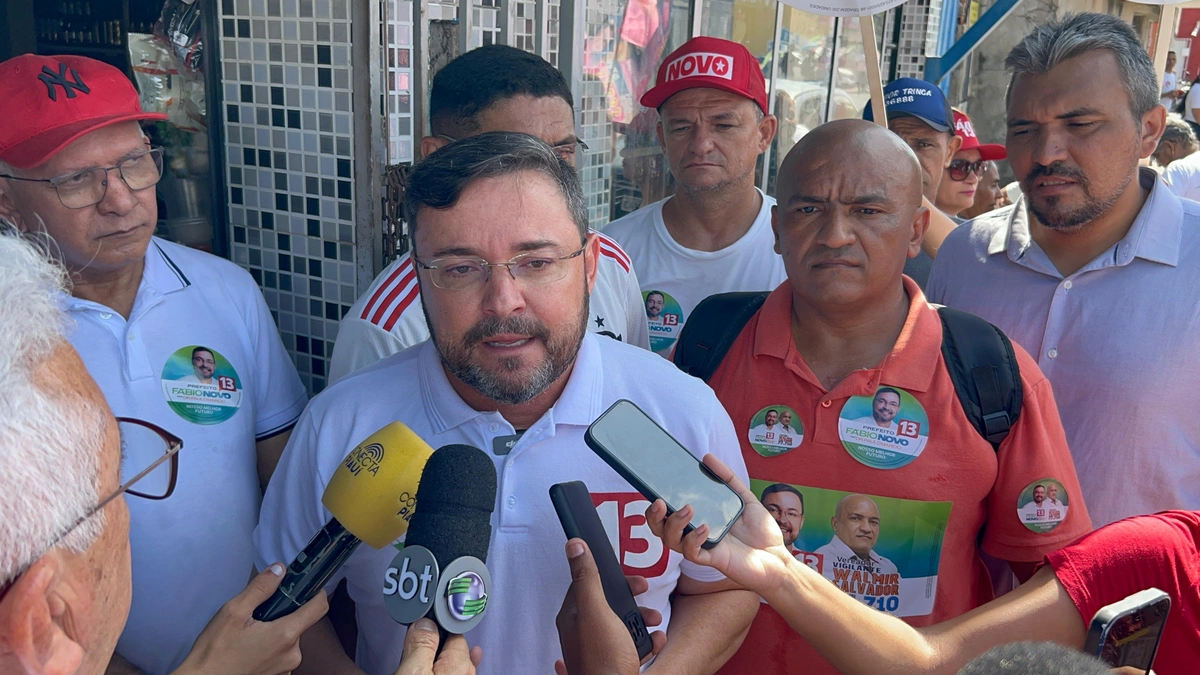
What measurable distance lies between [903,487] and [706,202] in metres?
1.56

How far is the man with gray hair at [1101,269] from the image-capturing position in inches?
100

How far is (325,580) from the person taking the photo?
1518 mm

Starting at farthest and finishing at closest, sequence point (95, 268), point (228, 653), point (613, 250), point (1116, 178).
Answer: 1. point (613, 250)
2. point (1116, 178)
3. point (95, 268)
4. point (228, 653)

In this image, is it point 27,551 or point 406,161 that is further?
point 406,161

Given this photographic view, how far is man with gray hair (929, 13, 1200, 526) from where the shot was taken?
2.54m

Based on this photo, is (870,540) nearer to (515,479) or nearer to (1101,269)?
(515,479)

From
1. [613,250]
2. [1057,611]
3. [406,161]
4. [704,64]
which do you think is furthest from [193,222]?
[1057,611]

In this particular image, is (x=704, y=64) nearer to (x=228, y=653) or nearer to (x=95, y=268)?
(x=95, y=268)

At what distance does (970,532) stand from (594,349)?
1.02 meters

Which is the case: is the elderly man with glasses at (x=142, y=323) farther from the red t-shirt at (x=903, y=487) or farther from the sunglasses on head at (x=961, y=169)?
the sunglasses on head at (x=961, y=169)

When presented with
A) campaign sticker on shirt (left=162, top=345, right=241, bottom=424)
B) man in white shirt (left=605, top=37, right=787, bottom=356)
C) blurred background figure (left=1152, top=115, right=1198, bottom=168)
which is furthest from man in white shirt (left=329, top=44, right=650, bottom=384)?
blurred background figure (left=1152, top=115, right=1198, bottom=168)

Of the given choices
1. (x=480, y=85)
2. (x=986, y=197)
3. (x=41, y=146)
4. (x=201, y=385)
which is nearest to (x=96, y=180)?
(x=41, y=146)

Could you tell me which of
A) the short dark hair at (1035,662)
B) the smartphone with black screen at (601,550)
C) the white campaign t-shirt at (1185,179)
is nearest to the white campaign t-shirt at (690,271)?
the smartphone with black screen at (601,550)

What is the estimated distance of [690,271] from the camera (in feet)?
11.2
